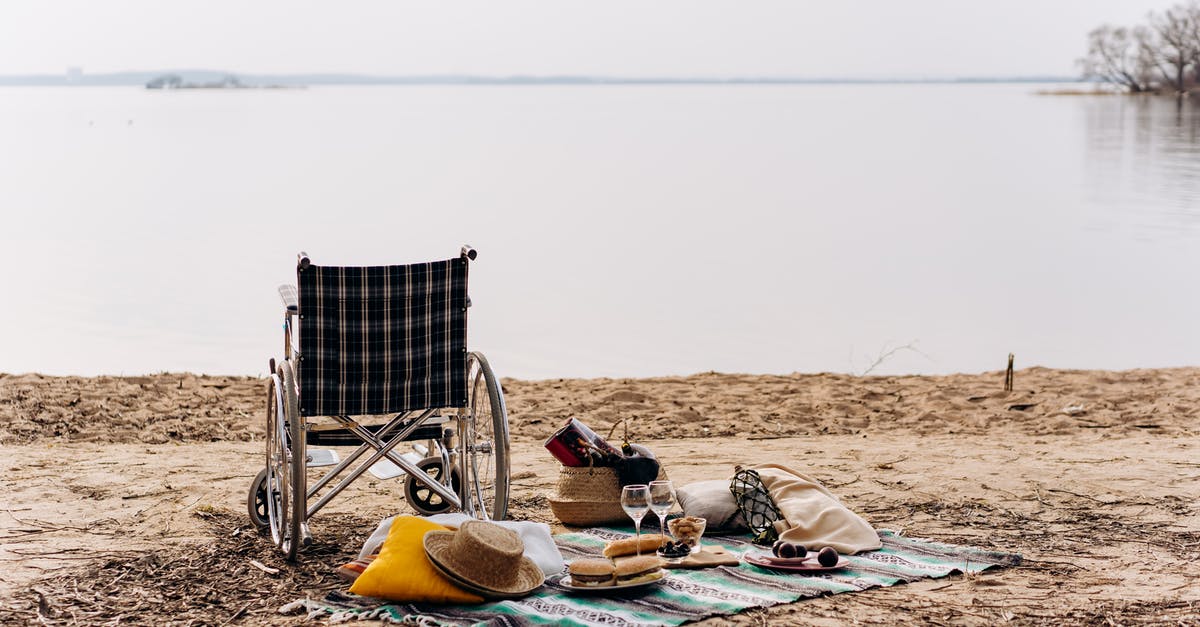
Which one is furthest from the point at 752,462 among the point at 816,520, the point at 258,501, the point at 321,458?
the point at 258,501

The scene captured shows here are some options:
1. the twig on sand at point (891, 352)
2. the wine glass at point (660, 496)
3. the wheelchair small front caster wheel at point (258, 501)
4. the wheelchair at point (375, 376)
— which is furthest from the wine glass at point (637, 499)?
the twig on sand at point (891, 352)

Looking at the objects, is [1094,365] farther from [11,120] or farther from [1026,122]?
[11,120]

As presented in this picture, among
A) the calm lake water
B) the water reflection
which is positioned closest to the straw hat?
the calm lake water

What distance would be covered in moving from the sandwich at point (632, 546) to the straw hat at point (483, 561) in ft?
1.20

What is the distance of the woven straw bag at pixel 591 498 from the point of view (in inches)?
191

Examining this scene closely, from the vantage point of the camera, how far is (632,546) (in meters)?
4.26

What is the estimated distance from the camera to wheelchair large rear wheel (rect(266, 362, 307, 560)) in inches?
169

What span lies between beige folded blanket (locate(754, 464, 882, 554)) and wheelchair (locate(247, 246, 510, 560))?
36.3 inches

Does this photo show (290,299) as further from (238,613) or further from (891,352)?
(891,352)

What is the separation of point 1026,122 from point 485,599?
52631 mm

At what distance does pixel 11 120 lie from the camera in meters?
57.7

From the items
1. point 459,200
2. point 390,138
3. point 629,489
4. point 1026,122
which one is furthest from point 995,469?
point 1026,122

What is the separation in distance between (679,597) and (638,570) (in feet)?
0.46

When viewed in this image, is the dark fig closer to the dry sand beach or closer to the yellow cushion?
the dry sand beach
